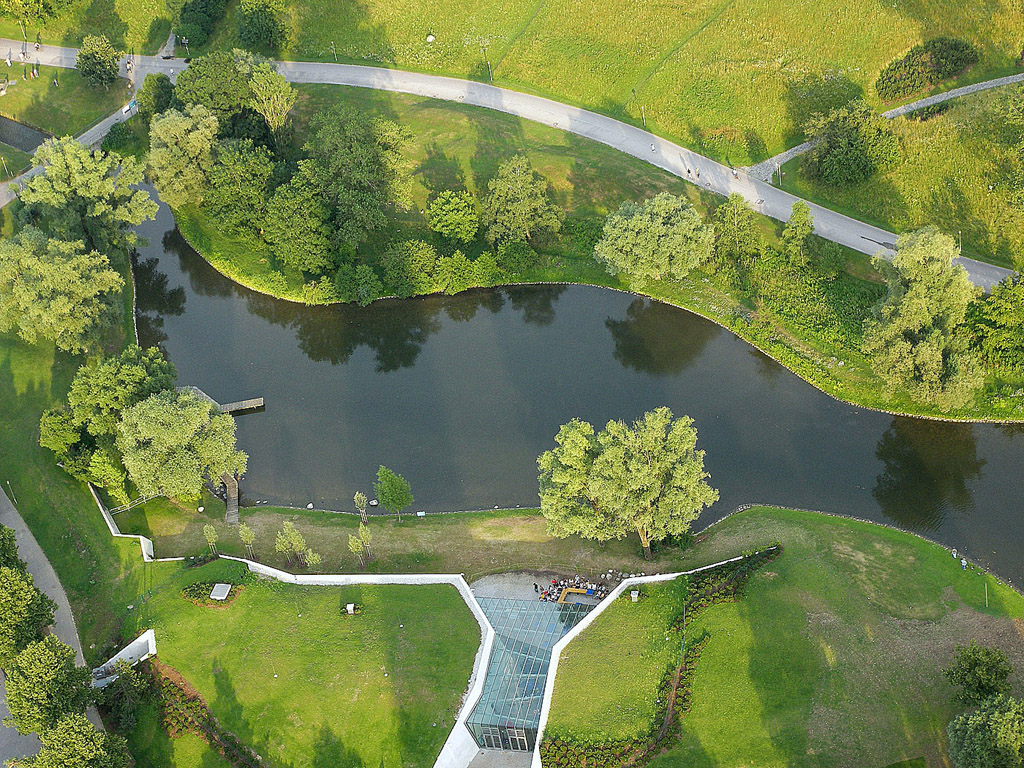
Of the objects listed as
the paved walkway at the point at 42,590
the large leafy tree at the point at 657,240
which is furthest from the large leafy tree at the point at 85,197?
the large leafy tree at the point at 657,240

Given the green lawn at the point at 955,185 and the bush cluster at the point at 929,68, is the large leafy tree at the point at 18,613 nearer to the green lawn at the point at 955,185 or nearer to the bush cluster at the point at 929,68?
the green lawn at the point at 955,185

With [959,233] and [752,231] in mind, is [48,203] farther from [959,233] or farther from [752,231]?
[959,233]

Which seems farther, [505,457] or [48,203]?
[48,203]

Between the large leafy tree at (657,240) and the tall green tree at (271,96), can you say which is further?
the tall green tree at (271,96)

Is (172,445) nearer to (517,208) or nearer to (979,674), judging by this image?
(517,208)

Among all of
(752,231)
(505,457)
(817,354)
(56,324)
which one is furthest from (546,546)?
(56,324)

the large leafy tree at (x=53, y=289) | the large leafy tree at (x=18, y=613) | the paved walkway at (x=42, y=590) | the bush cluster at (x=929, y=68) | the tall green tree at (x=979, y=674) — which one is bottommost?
the paved walkway at (x=42, y=590)

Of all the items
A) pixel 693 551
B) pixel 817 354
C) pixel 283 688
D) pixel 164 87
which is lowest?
pixel 283 688

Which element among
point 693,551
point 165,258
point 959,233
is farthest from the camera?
point 165,258

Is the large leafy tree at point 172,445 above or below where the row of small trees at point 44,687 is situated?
above
